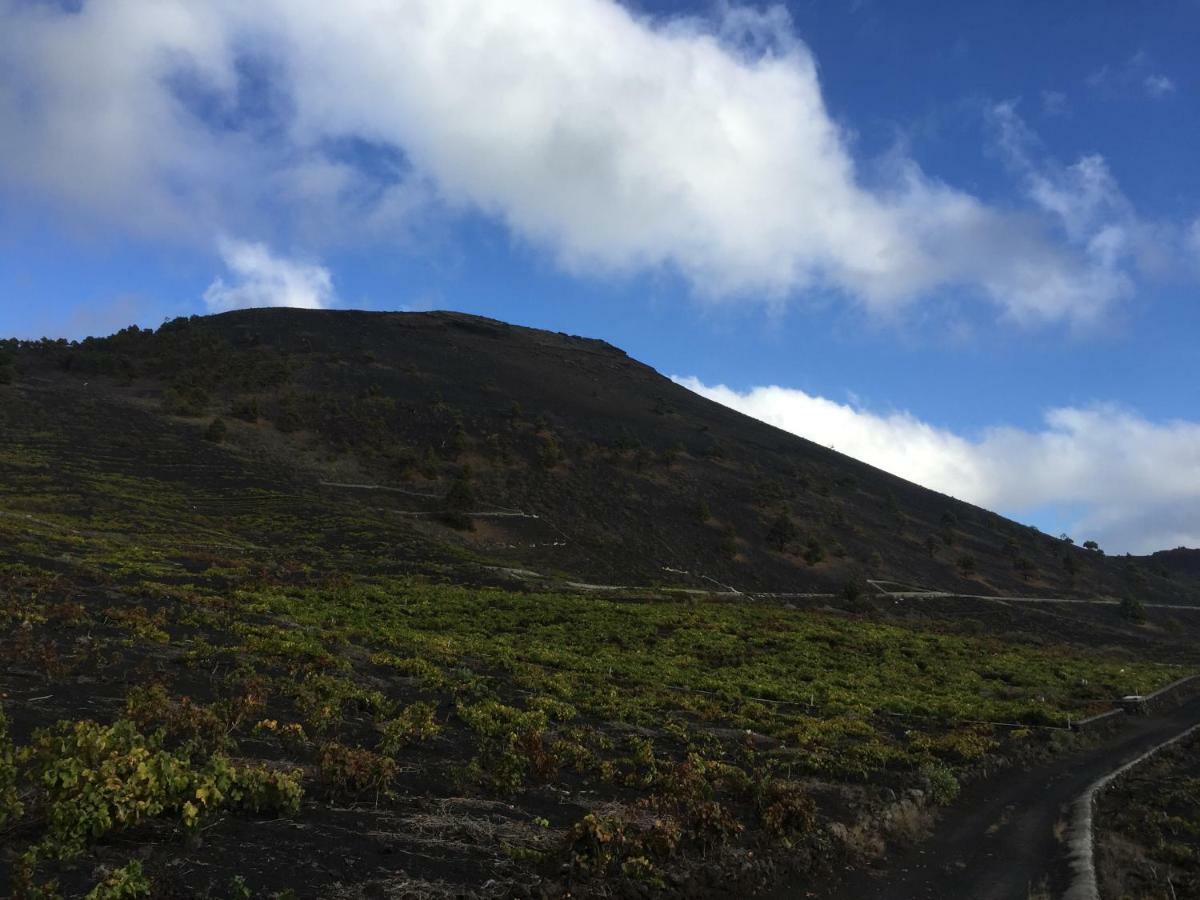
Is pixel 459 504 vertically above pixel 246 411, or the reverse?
pixel 246 411

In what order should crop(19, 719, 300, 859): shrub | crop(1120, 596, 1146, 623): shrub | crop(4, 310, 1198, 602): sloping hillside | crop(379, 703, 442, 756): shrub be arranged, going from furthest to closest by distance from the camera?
crop(1120, 596, 1146, 623): shrub
crop(4, 310, 1198, 602): sloping hillside
crop(379, 703, 442, 756): shrub
crop(19, 719, 300, 859): shrub

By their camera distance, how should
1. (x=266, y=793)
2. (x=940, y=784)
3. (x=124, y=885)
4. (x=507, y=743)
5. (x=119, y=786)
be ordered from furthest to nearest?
1. (x=940, y=784)
2. (x=507, y=743)
3. (x=266, y=793)
4. (x=119, y=786)
5. (x=124, y=885)

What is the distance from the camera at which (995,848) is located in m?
11.9

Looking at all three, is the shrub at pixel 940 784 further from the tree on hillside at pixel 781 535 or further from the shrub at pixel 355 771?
the tree on hillside at pixel 781 535

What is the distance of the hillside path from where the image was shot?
33.4ft

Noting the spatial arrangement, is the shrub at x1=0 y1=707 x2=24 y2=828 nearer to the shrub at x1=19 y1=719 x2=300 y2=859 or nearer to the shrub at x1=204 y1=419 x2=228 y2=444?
the shrub at x1=19 y1=719 x2=300 y2=859

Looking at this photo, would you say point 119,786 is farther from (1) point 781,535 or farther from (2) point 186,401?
(2) point 186,401

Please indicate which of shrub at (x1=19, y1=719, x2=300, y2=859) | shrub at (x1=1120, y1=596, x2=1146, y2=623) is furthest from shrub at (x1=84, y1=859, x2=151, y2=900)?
shrub at (x1=1120, y1=596, x2=1146, y2=623)

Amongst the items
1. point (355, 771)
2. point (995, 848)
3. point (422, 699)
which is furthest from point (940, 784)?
point (355, 771)

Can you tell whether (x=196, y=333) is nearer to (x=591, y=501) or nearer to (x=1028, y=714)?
(x=591, y=501)

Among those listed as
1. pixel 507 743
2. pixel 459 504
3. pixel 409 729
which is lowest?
pixel 507 743

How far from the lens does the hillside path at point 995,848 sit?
33.4 feet

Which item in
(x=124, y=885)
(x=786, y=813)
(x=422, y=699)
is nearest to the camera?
(x=124, y=885)

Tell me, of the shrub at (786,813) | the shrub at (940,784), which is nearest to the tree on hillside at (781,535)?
the shrub at (940,784)
